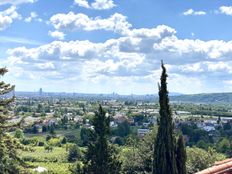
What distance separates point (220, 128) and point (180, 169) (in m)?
131

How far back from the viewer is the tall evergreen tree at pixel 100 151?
3247 centimetres

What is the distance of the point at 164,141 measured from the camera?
27516 mm

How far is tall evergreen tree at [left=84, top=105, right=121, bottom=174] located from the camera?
32.5m

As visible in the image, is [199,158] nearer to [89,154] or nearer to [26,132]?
[89,154]

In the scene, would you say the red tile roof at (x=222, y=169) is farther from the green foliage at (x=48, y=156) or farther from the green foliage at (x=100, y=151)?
the green foliage at (x=48, y=156)

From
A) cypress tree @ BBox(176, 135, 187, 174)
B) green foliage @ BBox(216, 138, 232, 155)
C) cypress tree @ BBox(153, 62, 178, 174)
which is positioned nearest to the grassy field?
green foliage @ BBox(216, 138, 232, 155)

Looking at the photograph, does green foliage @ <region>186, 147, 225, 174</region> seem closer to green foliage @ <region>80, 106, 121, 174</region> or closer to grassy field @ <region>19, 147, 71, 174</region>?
green foliage @ <region>80, 106, 121, 174</region>

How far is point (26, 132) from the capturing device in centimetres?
17762

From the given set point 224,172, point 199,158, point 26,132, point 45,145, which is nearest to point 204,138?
point 45,145

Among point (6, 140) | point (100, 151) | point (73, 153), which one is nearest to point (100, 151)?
point (100, 151)

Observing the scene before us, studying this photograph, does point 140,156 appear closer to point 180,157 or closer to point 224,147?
point 180,157

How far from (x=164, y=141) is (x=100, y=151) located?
21.4 feet

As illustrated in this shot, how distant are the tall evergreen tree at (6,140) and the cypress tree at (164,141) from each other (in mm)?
8432

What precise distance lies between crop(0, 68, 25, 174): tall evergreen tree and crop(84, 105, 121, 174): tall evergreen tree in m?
5.86
